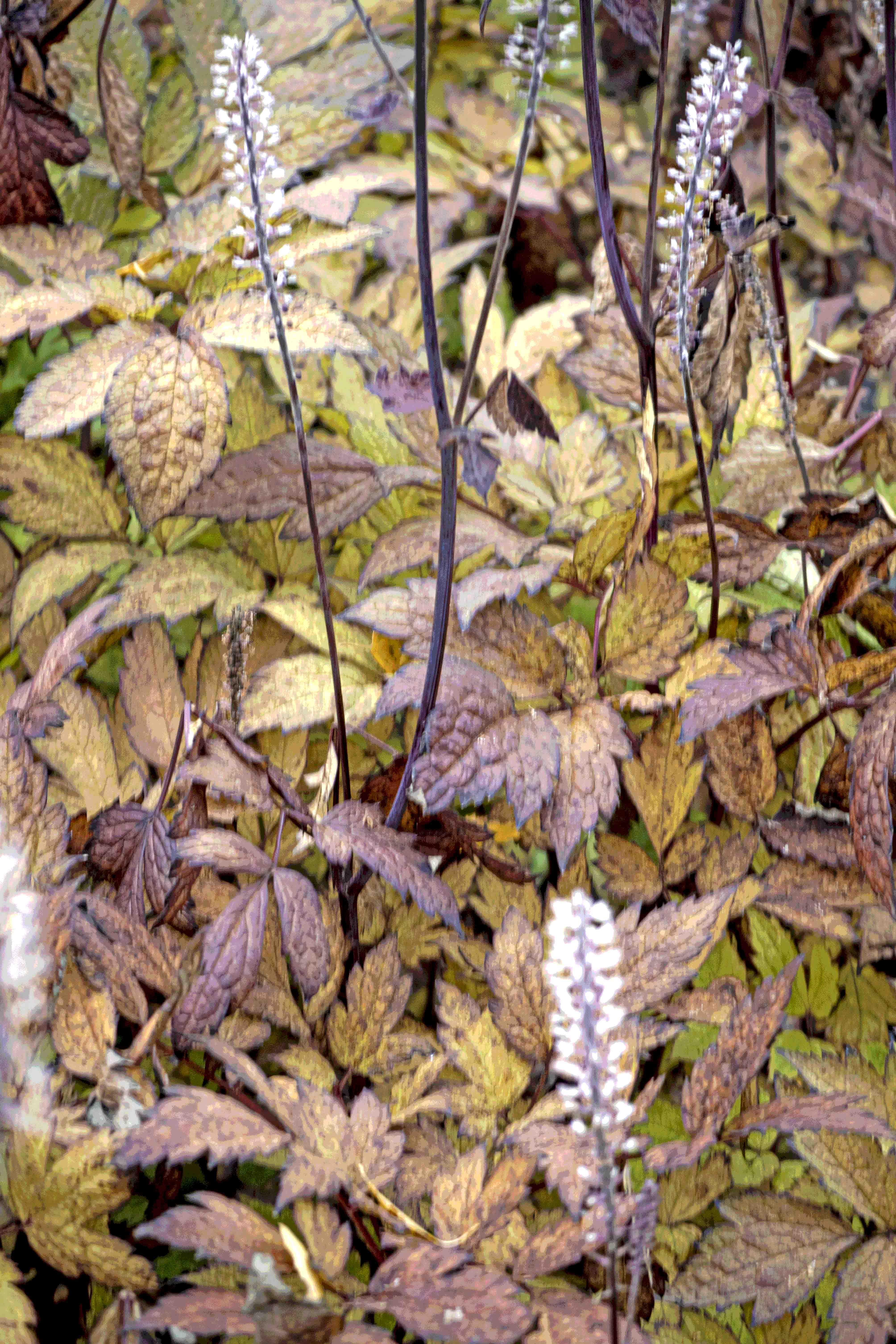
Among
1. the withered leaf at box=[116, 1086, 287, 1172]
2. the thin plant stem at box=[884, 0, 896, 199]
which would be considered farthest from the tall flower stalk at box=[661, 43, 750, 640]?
the withered leaf at box=[116, 1086, 287, 1172]

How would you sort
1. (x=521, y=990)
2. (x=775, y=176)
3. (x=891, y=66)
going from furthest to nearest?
(x=775, y=176)
(x=891, y=66)
(x=521, y=990)

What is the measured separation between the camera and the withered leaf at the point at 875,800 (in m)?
0.61

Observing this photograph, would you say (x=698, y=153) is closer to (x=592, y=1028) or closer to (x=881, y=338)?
(x=881, y=338)

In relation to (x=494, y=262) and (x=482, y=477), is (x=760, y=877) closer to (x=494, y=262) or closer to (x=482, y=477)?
(x=482, y=477)

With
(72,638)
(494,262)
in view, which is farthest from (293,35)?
(72,638)

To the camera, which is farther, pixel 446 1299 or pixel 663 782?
pixel 663 782

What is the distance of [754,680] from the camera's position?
2.10 ft

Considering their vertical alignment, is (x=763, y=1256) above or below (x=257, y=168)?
below

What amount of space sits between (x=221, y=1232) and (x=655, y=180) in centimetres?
69

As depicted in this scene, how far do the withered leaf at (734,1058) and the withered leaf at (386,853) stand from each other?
17cm

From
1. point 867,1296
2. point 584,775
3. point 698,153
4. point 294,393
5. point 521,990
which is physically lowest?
point 867,1296

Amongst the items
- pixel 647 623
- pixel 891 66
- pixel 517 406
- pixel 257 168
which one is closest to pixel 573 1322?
pixel 647 623

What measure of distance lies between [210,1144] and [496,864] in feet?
0.83

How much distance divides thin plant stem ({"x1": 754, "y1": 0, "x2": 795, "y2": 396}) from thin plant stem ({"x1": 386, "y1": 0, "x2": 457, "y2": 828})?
1.11ft
